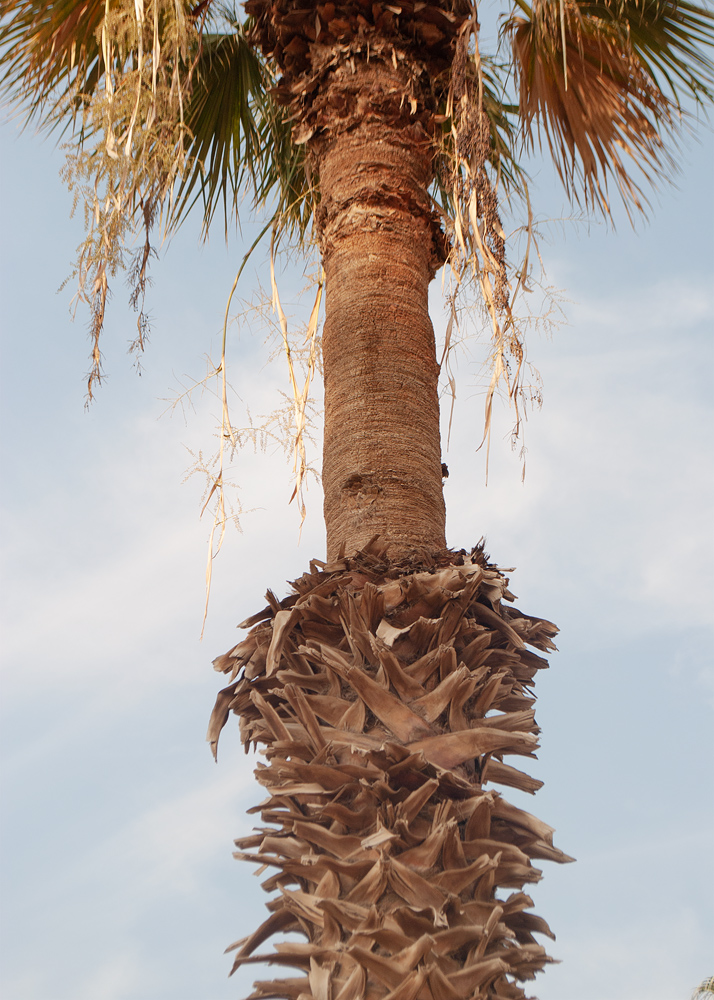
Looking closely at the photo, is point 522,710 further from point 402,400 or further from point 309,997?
point 402,400

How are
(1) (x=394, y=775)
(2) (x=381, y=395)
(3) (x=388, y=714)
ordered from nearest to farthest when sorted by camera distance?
(1) (x=394, y=775) < (3) (x=388, y=714) < (2) (x=381, y=395)

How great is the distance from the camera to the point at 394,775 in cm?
210

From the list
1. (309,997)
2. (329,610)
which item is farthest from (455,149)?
(309,997)

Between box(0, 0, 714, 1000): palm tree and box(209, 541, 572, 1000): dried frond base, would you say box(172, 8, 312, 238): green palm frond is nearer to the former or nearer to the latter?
box(0, 0, 714, 1000): palm tree

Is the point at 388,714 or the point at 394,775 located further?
the point at 388,714

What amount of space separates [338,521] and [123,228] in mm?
1670

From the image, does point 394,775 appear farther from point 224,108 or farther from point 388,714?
point 224,108

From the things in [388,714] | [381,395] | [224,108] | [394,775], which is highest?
[224,108]

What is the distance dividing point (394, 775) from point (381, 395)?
1.26 metres

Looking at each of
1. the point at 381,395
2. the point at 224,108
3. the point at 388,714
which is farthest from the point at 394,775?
the point at 224,108

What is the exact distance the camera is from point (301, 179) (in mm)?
4543

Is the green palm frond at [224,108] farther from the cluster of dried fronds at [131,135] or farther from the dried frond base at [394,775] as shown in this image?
the dried frond base at [394,775]

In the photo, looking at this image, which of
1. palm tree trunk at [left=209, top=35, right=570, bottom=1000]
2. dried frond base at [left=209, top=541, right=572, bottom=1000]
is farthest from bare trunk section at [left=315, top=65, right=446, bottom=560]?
dried frond base at [left=209, top=541, right=572, bottom=1000]

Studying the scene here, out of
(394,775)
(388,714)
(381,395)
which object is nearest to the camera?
(394,775)
